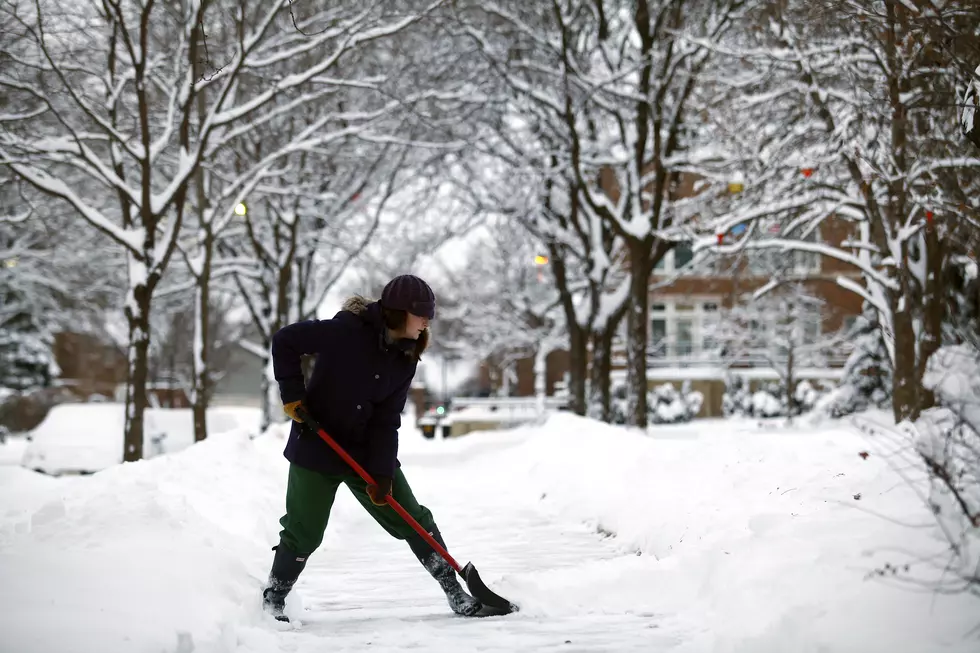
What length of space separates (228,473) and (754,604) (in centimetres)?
563

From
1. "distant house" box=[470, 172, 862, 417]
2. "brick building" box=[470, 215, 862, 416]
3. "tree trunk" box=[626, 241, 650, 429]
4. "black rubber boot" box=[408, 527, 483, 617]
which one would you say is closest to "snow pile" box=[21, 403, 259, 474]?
"tree trunk" box=[626, 241, 650, 429]

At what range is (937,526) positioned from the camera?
3.79m

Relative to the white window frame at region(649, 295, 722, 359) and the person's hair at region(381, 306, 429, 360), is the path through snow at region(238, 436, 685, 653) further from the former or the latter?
the white window frame at region(649, 295, 722, 359)

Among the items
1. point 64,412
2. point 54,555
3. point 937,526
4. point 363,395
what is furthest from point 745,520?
point 64,412

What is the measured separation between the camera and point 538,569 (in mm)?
6484

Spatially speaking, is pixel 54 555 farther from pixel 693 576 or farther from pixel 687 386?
pixel 687 386

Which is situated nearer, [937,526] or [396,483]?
[937,526]

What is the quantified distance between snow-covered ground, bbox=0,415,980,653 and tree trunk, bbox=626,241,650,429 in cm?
655

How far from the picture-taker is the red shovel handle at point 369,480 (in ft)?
15.1

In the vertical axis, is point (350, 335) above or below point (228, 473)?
above

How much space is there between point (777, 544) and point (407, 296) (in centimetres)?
220

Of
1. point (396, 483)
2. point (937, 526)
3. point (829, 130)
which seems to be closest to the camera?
point (937, 526)

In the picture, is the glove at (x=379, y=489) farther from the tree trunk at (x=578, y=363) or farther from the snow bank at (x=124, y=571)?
the tree trunk at (x=578, y=363)

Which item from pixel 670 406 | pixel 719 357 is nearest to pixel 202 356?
pixel 670 406
